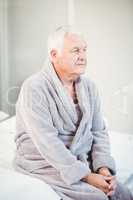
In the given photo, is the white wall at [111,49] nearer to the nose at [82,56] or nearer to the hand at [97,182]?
the nose at [82,56]

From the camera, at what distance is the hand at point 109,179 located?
4.09 feet

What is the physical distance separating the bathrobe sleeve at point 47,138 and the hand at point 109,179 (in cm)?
10

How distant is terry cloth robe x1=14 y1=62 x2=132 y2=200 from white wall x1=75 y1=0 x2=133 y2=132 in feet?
0.34

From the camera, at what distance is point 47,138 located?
1197mm

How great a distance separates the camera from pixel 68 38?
1232 millimetres

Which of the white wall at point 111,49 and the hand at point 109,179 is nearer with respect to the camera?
the hand at point 109,179

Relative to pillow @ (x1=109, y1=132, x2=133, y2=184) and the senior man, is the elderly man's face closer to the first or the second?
the senior man

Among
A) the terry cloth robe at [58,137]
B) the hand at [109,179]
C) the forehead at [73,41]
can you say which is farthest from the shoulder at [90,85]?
the hand at [109,179]

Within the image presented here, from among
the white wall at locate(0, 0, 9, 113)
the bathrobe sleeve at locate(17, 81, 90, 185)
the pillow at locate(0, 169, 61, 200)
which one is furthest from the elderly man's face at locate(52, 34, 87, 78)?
Answer: the pillow at locate(0, 169, 61, 200)

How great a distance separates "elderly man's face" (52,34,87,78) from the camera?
124 cm

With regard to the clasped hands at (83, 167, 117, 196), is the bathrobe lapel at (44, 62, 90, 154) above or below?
above

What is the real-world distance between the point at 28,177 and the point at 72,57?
42cm

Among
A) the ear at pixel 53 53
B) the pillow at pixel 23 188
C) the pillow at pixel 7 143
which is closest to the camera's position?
the pillow at pixel 23 188

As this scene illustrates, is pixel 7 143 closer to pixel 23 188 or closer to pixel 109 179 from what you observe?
pixel 23 188
